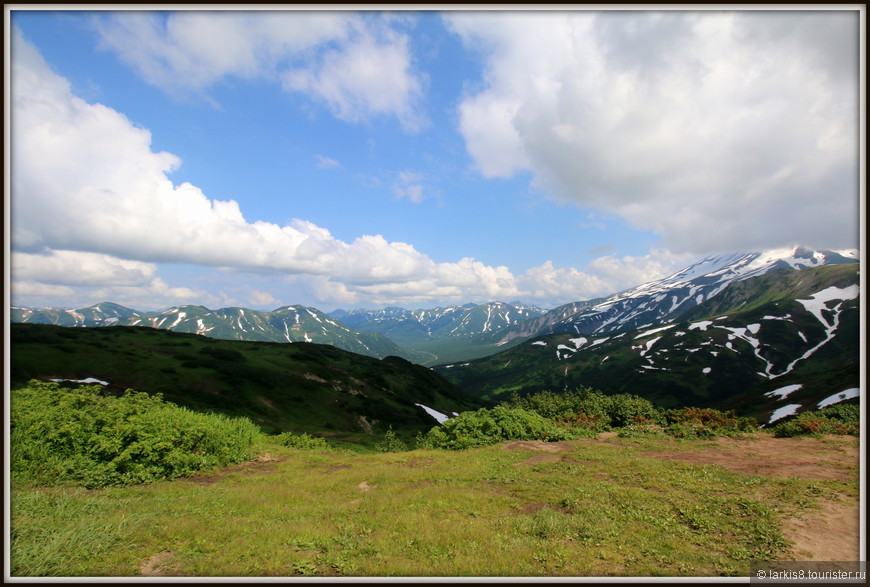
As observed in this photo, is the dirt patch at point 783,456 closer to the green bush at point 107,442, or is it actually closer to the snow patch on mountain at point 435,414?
the green bush at point 107,442

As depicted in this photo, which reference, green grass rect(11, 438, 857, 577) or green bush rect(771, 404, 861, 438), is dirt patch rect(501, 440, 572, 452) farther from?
green bush rect(771, 404, 861, 438)

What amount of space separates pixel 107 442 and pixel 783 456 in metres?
38.3

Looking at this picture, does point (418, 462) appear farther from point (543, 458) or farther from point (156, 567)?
point (156, 567)

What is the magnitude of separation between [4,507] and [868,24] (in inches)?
965

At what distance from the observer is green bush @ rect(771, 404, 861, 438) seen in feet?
87.4

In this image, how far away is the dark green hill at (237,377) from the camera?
60.4m

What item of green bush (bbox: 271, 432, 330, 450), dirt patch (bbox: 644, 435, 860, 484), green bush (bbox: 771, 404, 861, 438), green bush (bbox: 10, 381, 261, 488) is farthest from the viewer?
green bush (bbox: 271, 432, 330, 450)

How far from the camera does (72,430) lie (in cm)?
1841

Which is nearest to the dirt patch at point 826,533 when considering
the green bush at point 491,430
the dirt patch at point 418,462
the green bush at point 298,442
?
the dirt patch at point 418,462

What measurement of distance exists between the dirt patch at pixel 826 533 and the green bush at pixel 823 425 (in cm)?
1940

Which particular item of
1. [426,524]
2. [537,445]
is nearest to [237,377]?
[537,445]

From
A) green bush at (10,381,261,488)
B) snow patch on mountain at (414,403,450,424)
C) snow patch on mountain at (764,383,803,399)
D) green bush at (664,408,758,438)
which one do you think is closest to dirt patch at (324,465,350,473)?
green bush at (10,381,261,488)

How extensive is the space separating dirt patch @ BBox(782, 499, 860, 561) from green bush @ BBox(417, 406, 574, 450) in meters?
18.9

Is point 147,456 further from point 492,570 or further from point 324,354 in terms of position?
point 324,354
